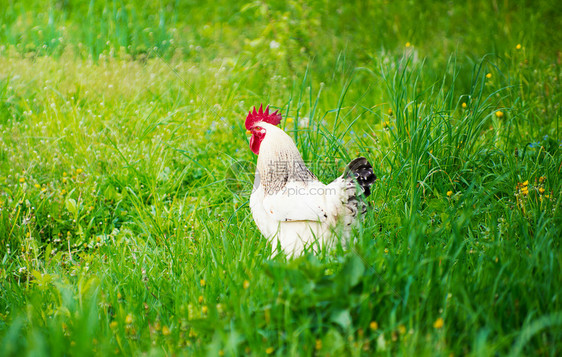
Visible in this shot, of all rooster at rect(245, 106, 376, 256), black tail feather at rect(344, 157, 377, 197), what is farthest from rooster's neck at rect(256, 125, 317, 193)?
black tail feather at rect(344, 157, 377, 197)

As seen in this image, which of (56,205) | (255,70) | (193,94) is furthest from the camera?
(255,70)

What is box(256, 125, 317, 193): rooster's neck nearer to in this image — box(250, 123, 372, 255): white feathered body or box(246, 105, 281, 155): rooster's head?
box(250, 123, 372, 255): white feathered body

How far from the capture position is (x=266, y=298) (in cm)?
210

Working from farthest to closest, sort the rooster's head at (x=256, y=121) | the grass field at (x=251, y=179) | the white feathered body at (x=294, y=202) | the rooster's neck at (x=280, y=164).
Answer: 1. the rooster's head at (x=256, y=121)
2. the rooster's neck at (x=280, y=164)
3. the white feathered body at (x=294, y=202)
4. the grass field at (x=251, y=179)

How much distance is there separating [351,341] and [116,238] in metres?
2.17

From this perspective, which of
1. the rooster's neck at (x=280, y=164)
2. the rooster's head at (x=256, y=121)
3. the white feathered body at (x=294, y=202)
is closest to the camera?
the white feathered body at (x=294, y=202)

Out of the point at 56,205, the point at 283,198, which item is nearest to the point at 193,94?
the point at 56,205

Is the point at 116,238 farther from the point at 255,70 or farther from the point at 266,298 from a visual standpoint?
the point at 255,70

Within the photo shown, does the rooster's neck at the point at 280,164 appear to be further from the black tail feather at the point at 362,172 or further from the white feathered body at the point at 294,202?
the black tail feather at the point at 362,172

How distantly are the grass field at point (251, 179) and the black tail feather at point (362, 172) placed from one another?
33 cm

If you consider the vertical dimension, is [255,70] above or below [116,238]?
above

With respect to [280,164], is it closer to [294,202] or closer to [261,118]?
[294,202]

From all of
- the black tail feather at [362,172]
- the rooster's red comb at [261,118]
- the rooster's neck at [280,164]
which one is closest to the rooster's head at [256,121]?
the rooster's red comb at [261,118]

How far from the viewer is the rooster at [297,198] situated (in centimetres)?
253
